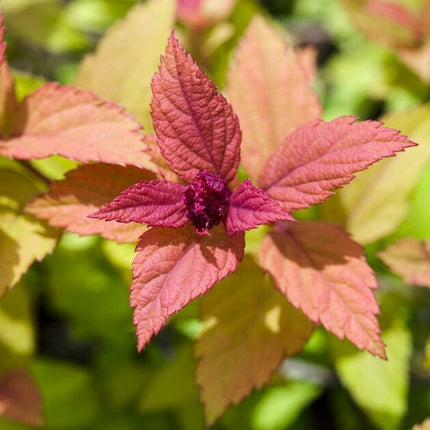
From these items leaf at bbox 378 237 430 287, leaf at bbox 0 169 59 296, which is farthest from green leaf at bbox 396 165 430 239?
leaf at bbox 0 169 59 296

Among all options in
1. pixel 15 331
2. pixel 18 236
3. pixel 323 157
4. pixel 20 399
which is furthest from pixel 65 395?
pixel 323 157

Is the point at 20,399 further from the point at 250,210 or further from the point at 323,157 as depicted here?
the point at 323,157

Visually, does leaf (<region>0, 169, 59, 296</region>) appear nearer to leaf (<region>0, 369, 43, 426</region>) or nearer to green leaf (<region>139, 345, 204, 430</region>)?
leaf (<region>0, 369, 43, 426</region>)

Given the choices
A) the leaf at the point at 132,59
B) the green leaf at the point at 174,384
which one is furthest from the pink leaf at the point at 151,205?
the green leaf at the point at 174,384

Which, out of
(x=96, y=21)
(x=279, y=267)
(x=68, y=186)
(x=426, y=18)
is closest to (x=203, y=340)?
(x=279, y=267)

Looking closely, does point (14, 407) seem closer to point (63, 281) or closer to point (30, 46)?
point (63, 281)

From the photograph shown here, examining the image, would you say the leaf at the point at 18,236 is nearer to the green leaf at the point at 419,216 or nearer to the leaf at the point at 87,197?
the leaf at the point at 87,197
